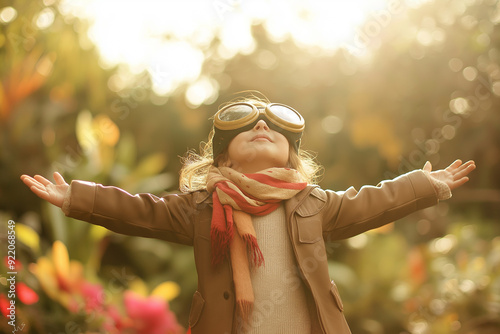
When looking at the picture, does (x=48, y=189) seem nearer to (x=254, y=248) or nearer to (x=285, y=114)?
(x=254, y=248)

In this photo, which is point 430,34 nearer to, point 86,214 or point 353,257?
point 353,257

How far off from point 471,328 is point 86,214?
12.7ft

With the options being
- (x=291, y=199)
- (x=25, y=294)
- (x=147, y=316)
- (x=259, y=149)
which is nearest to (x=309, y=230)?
(x=291, y=199)

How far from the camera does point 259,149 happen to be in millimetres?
2125

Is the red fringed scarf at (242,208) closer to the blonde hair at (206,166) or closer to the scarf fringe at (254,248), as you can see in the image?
the scarf fringe at (254,248)

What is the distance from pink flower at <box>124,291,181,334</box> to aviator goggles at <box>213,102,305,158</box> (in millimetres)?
2536

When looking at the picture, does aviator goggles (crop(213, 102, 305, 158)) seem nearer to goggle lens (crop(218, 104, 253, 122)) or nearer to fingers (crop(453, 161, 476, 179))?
goggle lens (crop(218, 104, 253, 122))

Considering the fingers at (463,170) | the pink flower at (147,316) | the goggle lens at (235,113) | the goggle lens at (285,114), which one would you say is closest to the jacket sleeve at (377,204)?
the fingers at (463,170)

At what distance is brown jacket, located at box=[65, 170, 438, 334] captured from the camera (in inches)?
78.0

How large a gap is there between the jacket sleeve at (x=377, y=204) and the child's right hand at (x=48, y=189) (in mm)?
1034

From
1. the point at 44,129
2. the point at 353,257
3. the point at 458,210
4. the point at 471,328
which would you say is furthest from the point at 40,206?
the point at 458,210

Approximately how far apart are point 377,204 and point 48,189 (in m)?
1.29

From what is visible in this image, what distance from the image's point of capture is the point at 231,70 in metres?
6.94

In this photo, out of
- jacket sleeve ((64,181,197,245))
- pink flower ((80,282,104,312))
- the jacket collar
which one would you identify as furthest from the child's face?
pink flower ((80,282,104,312))
